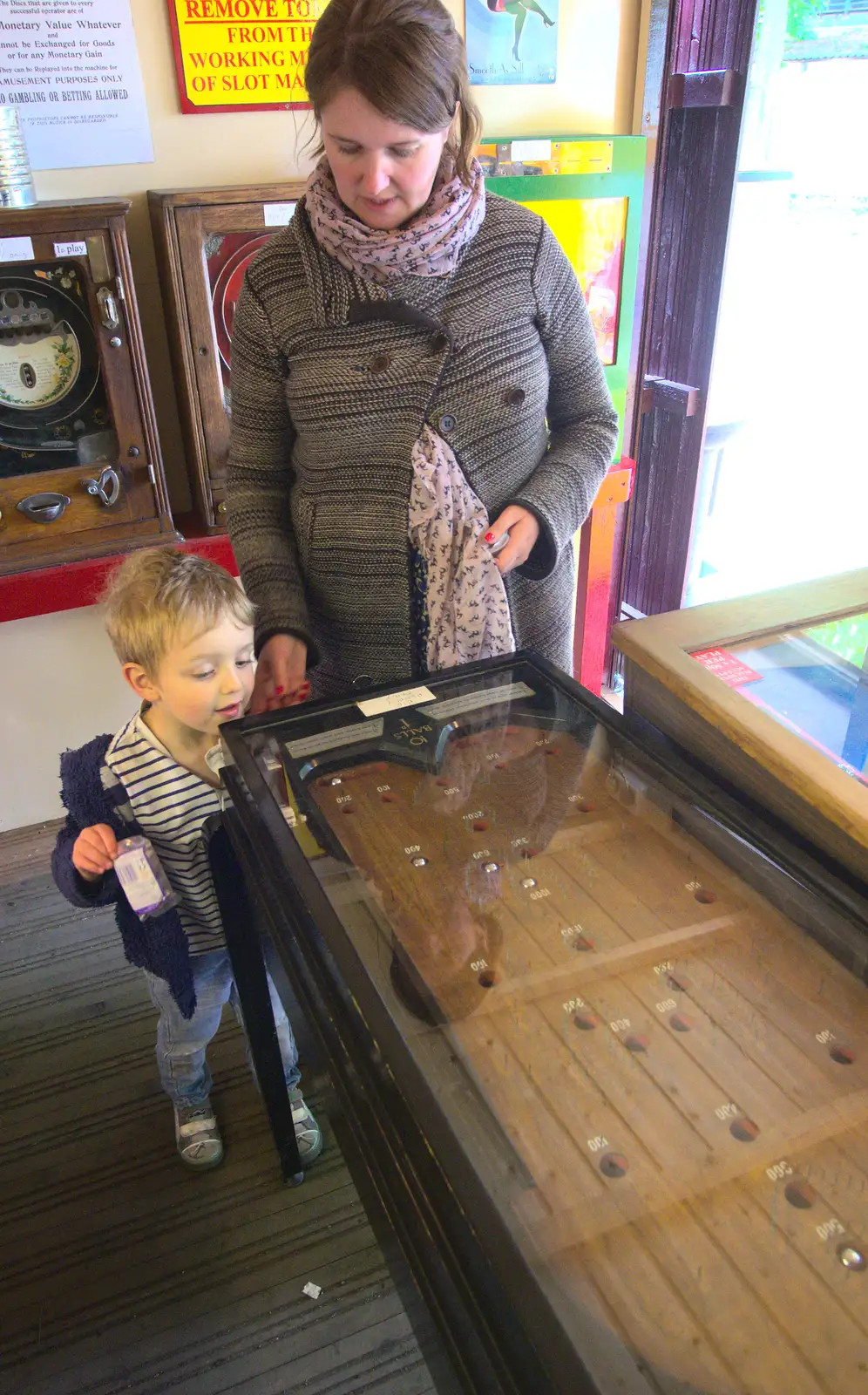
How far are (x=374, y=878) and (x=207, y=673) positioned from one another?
1.51 ft

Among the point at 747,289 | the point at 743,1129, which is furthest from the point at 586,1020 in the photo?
the point at 747,289

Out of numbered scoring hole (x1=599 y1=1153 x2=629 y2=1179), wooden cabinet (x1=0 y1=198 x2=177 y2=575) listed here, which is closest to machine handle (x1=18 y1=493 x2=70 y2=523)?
wooden cabinet (x1=0 y1=198 x2=177 y2=575)

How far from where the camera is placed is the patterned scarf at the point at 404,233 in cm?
121

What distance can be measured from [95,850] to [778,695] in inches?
34.0

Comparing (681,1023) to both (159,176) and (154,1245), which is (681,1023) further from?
(159,176)

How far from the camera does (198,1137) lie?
175 centimetres

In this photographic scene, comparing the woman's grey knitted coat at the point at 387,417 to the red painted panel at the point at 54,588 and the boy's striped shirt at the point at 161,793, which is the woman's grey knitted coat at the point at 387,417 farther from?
the red painted panel at the point at 54,588

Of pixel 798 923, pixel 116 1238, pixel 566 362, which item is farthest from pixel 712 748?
pixel 116 1238

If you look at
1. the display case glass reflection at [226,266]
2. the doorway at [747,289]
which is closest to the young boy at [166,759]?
the display case glass reflection at [226,266]

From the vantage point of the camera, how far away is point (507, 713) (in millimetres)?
1139

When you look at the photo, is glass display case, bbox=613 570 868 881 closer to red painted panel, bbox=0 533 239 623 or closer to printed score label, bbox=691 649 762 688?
printed score label, bbox=691 649 762 688

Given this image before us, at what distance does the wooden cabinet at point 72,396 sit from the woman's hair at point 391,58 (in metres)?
0.84

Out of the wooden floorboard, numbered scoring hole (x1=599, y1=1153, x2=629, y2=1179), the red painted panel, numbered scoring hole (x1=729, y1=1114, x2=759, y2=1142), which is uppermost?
numbered scoring hole (x1=729, y1=1114, x2=759, y2=1142)

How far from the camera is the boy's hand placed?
1255mm
